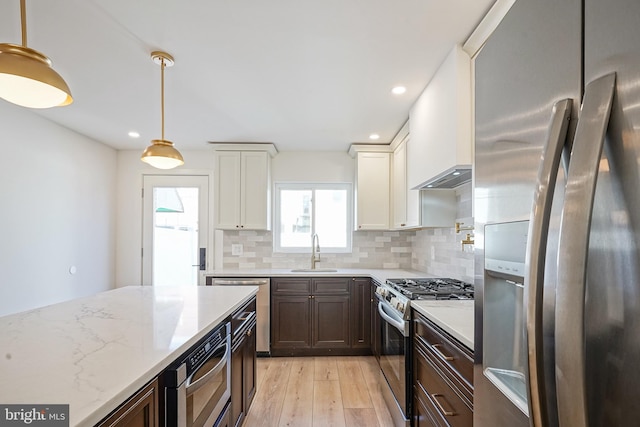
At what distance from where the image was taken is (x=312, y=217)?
423 cm

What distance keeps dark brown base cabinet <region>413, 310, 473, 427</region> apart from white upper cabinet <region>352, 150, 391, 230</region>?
6.46ft

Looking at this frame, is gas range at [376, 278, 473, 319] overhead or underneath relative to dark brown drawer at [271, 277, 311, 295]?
overhead

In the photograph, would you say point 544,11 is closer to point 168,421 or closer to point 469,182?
point 168,421

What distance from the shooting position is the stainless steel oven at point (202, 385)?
1.05 meters

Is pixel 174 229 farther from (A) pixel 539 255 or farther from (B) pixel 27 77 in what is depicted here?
(A) pixel 539 255

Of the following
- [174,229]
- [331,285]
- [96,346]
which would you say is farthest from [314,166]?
[96,346]

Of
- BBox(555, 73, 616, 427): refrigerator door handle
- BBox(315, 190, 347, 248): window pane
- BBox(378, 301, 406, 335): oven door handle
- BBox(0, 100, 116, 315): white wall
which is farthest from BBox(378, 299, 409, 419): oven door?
BBox(0, 100, 116, 315): white wall

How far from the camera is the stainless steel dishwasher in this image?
3.39 m

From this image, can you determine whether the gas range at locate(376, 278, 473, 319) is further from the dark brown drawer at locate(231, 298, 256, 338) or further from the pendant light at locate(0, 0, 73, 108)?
the pendant light at locate(0, 0, 73, 108)

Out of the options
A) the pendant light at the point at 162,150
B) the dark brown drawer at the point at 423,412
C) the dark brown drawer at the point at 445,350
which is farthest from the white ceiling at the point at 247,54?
the dark brown drawer at the point at 423,412

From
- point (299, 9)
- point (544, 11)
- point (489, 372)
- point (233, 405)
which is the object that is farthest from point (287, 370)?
point (544, 11)

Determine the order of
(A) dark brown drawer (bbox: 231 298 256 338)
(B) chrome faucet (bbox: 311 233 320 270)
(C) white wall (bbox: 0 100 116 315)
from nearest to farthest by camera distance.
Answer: (A) dark brown drawer (bbox: 231 298 256 338)
(C) white wall (bbox: 0 100 116 315)
(B) chrome faucet (bbox: 311 233 320 270)

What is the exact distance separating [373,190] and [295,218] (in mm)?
1159

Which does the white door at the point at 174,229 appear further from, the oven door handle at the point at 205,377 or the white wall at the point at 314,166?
the oven door handle at the point at 205,377
